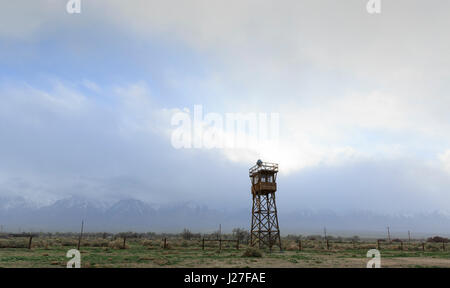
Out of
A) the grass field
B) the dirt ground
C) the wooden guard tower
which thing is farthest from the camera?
the wooden guard tower

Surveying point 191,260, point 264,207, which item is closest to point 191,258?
point 191,260

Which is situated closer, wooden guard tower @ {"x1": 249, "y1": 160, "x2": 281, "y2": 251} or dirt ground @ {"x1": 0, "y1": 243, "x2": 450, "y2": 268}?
dirt ground @ {"x1": 0, "y1": 243, "x2": 450, "y2": 268}

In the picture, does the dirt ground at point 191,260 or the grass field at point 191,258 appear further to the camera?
the grass field at point 191,258

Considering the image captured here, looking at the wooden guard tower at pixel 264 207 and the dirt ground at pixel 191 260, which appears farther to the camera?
the wooden guard tower at pixel 264 207

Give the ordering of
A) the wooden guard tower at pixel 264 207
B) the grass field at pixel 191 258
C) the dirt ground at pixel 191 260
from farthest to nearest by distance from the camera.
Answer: the wooden guard tower at pixel 264 207 < the grass field at pixel 191 258 < the dirt ground at pixel 191 260

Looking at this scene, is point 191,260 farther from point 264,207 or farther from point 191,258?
point 264,207

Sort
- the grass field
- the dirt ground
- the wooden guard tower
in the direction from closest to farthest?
the dirt ground → the grass field → the wooden guard tower

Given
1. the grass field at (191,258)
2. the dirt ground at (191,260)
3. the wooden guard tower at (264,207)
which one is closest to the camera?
the dirt ground at (191,260)
